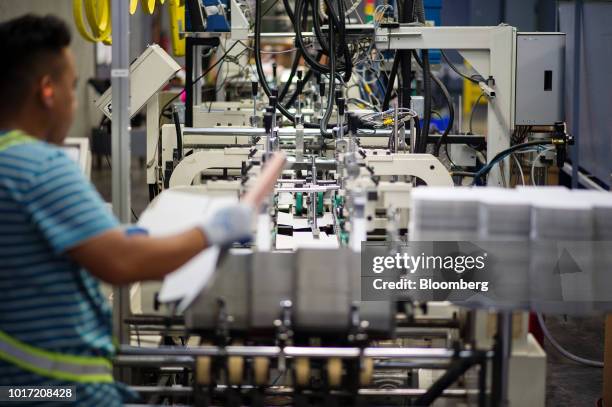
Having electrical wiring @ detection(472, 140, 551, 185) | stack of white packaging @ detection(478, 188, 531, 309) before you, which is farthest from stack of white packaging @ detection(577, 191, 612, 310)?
electrical wiring @ detection(472, 140, 551, 185)

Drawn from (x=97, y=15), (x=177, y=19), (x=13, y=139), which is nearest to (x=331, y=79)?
(x=97, y=15)

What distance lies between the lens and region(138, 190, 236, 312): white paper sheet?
2.08m

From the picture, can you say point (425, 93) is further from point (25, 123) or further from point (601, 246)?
point (25, 123)

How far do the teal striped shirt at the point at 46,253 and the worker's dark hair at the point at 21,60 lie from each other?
0.09 metres

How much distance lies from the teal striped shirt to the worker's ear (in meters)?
0.09

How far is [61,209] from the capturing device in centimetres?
192

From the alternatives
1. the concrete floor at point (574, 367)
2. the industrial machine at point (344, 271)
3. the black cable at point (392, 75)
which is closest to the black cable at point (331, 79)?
the industrial machine at point (344, 271)

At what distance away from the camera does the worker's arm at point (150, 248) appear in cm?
192

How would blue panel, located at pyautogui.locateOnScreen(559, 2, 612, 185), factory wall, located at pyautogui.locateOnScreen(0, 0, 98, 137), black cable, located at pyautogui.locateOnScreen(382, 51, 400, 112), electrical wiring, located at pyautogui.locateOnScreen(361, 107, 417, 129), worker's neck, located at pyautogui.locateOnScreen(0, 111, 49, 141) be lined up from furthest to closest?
factory wall, located at pyautogui.locateOnScreen(0, 0, 98, 137), blue panel, located at pyautogui.locateOnScreen(559, 2, 612, 185), black cable, located at pyautogui.locateOnScreen(382, 51, 400, 112), electrical wiring, located at pyautogui.locateOnScreen(361, 107, 417, 129), worker's neck, located at pyautogui.locateOnScreen(0, 111, 49, 141)

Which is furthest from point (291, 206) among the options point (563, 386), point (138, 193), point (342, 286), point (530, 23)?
point (530, 23)

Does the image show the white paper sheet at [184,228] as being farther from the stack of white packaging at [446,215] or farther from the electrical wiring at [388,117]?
the electrical wiring at [388,117]

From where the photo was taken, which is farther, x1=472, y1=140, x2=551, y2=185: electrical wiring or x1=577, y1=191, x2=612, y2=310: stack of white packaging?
x1=472, y1=140, x2=551, y2=185: electrical wiring

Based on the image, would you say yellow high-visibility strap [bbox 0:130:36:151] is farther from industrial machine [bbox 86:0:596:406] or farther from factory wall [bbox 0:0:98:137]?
factory wall [bbox 0:0:98:137]

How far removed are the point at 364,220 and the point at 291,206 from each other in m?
1.68
